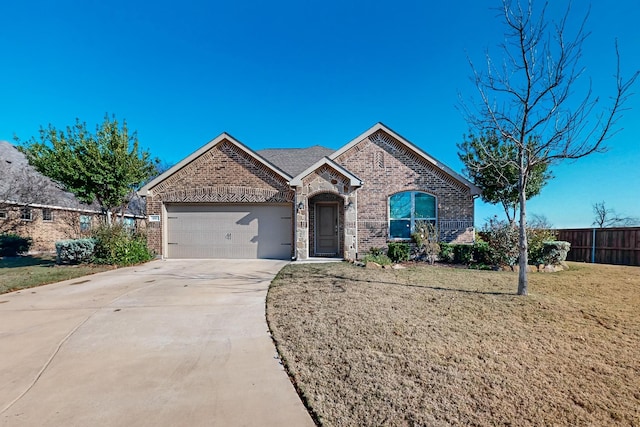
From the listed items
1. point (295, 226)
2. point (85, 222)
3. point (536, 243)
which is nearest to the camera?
point (536, 243)

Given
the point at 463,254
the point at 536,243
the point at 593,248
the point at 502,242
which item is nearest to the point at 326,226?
the point at 463,254

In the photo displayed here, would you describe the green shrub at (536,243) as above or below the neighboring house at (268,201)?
below

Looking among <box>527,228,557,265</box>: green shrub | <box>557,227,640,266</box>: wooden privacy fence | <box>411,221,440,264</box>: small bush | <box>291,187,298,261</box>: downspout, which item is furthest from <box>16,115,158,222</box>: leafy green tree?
<box>557,227,640,266</box>: wooden privacy fence

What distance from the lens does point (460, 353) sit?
3461mm

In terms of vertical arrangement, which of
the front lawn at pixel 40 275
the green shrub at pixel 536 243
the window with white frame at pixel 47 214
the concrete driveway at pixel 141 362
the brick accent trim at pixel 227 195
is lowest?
the front lawn at pixel 40 275

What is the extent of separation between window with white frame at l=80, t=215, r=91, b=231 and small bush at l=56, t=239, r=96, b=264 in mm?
10601

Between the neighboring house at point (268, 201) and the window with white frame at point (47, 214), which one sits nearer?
the neighboring house at point (268, 201)

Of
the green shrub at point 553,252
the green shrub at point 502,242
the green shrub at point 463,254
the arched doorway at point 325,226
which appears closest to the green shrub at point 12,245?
the arched doorway at point 325,226

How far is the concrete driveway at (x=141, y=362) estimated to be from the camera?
2.43 metres

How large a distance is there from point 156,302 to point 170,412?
369 centimetres

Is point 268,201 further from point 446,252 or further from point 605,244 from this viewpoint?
point 605,244

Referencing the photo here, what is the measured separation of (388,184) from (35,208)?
18885mm

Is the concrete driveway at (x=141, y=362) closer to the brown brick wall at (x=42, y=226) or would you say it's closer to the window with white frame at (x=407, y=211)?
the window with white frame at (x=407, y=211)

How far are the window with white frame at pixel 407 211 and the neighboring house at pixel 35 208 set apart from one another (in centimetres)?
1493
